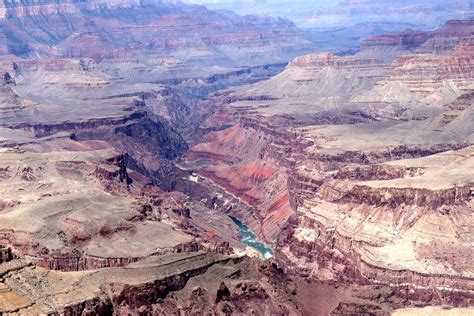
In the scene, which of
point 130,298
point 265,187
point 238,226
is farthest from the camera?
point 265,187

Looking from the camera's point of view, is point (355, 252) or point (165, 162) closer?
point (355, 252)

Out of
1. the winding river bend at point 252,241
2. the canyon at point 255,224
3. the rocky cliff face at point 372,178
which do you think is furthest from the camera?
the winding river bend at point 252,241

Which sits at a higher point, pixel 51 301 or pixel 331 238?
pixel 51 301

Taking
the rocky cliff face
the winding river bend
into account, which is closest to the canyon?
the rocky cliff face

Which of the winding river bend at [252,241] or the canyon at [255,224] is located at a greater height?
the canyon at [255,224]

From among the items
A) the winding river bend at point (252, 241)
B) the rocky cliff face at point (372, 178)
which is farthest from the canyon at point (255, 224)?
the winding river bend at point (252, 241)

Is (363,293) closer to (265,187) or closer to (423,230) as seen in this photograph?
(423,230)

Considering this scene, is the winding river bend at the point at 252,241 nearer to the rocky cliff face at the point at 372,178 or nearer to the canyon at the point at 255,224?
the canyon at the point at 255,224

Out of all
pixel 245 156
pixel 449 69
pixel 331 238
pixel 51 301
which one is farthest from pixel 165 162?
pixel 51 301
